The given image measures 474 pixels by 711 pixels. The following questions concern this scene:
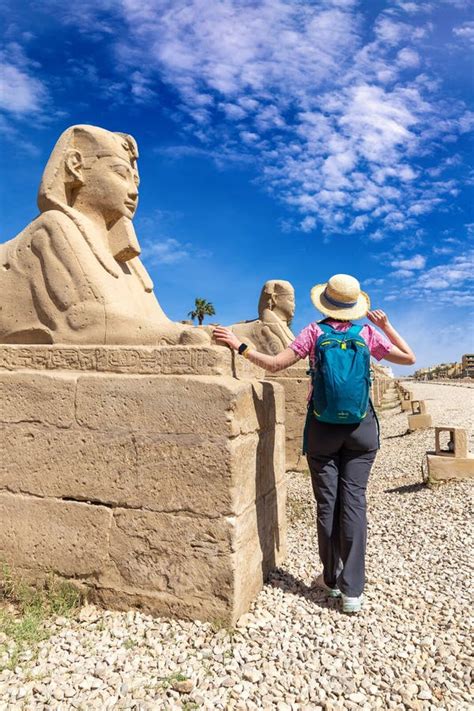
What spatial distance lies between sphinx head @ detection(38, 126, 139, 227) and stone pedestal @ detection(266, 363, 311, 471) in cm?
439

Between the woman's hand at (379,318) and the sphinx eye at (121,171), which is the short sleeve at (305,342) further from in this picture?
the sphinx eye at (121,171)

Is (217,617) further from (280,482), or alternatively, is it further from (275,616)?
(280,482)

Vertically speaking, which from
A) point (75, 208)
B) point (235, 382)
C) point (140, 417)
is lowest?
point (140, 417)

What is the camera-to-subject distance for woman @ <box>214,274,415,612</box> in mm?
3062

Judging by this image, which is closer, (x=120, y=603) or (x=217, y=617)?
(x=217, y=617)

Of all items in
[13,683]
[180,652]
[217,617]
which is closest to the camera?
[13,683]

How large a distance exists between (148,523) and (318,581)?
4.00ft

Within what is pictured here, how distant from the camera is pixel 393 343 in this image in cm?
328

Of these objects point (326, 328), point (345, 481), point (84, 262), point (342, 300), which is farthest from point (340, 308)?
point (84, 262)

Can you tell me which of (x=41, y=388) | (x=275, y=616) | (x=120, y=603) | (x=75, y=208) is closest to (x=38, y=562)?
(x=120, y=603)

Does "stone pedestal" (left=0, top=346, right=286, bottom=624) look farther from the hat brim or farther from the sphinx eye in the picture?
the sphinx eye

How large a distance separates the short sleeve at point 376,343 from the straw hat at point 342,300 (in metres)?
0.10

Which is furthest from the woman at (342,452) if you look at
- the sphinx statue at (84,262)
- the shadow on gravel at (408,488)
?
the shadow on gravel at (408,488)

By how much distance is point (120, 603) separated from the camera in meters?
3.05
